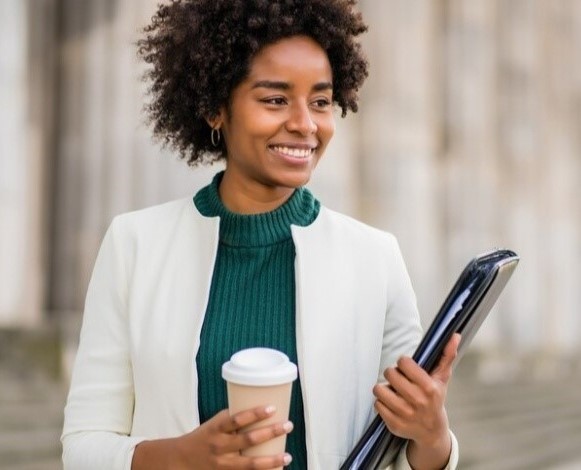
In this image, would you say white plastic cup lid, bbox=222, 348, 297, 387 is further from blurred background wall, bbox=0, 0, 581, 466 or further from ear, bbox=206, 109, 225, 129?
blurred background wall, bbox=0, 0, 581, 466

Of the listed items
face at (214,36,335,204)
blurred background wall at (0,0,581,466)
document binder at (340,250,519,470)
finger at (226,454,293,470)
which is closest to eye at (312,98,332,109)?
face at (214,36,335,204)

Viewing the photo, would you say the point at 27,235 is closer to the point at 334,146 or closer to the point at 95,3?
the point at 95,3

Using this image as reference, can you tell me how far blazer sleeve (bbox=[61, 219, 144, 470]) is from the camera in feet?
6.09

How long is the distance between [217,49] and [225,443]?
0.70 metres

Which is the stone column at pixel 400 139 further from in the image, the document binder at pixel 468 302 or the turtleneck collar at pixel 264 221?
→ the document binder at pixel 468 302

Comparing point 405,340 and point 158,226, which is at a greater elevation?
point 158,226

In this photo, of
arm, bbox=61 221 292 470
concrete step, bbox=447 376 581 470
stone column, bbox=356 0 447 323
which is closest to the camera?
arm, bbox=61 221 292 470

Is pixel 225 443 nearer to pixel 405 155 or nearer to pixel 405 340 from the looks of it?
pixel 405 340

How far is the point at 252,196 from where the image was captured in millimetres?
1993

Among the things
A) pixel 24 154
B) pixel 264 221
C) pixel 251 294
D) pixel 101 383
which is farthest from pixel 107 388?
pixel 24 154

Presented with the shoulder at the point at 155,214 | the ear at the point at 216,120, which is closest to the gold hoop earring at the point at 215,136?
the ear at the point at 216,120

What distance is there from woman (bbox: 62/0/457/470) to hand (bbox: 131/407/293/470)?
5 cm

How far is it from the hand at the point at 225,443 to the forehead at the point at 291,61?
580mm

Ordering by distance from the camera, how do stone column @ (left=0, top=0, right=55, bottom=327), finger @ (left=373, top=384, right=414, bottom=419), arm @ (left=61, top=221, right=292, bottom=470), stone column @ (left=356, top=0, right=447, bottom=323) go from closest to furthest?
finger @ (left=373, top=384, right=414, bottom=419) → arm @ (left=61, top=221, right=292, bottom=470) → stone column @ (left=0, top=0, right=55, bottom=327) → stone column @ (left=356, top=0, right=447, bottom=323)
